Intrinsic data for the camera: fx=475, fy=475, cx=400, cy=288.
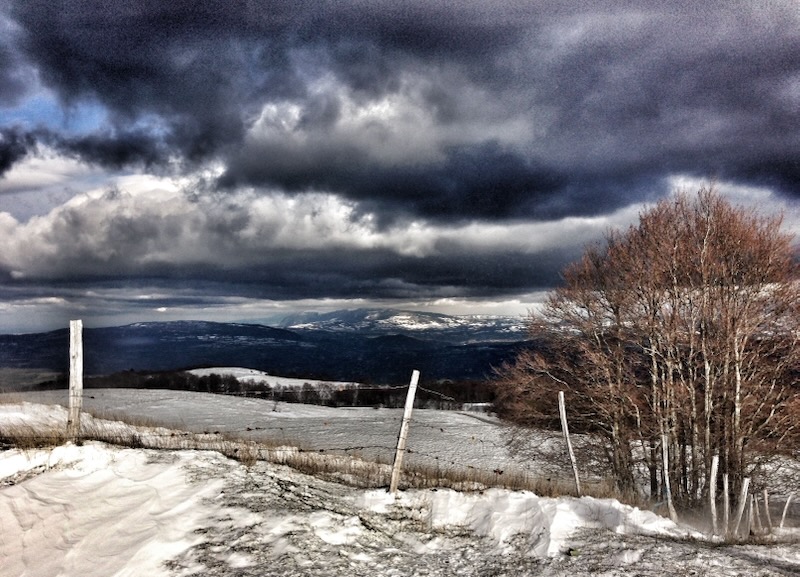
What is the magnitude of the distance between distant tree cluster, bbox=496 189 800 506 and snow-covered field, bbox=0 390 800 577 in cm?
1228

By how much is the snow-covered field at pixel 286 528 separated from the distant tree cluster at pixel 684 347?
12278mm

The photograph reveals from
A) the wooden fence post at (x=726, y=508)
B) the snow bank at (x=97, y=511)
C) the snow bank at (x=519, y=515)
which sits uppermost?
the snow bank at (x=97, y=511)

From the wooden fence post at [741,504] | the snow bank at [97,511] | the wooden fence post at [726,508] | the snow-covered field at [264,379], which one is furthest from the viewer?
the snow-covered field at [264,379]

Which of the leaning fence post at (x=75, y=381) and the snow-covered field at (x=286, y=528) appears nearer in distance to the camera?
the snow-covered field at (x=286, y=528)

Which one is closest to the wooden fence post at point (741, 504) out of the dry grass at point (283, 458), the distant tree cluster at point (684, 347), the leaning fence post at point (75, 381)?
the dry grass at point (283, 458)

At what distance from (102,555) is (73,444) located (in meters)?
4.22

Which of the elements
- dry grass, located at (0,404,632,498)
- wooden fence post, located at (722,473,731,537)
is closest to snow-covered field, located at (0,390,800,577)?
dry grass, located at (0,404,632,498)

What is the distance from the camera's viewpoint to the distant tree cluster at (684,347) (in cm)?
2011

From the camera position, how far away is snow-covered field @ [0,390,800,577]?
648cm

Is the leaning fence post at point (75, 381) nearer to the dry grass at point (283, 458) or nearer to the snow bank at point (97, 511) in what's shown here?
the dry grass at point (283, 458)

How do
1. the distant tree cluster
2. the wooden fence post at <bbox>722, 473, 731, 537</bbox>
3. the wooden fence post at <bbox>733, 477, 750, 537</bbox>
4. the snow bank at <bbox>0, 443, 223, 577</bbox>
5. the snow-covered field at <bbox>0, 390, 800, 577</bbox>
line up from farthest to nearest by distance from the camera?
the distant tree cluster → the wooden fence post at <bbox>722, 473, 731, 537</bbox> → the wooden fence post at <bbox>733, 477, 750, 537</bbox> → the snow-covered field at <bbox>0, 390, 800, 577</bbox> → the snow bank at <bbox>0, 443, 223, 577</bbox>

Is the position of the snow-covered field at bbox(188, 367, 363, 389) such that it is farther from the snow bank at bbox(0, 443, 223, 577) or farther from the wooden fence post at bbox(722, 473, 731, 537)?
A: the snow bank at bbox(0, 443, 223, 577)

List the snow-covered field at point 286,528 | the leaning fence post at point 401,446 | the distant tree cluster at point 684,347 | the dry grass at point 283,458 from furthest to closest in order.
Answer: the distant tree cluster at point 684,347, the dry grass at point 283,458, the leaning fence post at point 401,446, the snow-covered field at point 286,528

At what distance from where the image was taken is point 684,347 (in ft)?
73.6
